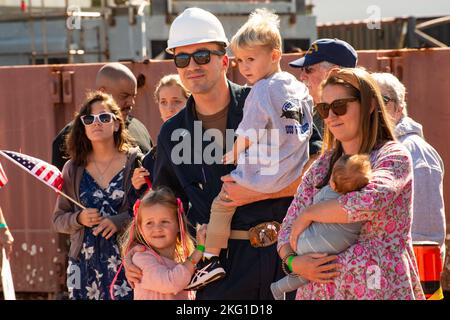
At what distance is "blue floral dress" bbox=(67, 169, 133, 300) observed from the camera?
22.5 feet

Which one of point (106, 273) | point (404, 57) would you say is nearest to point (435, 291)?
point (106, 273)

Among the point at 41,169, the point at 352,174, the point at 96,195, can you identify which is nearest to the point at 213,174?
the point at 352,174

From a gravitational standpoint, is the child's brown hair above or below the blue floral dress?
above

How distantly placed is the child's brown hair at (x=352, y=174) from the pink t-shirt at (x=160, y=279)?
123 cm

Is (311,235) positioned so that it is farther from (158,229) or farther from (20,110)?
(20,110)

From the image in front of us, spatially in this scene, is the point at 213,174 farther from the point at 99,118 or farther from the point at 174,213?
the point at 99,118

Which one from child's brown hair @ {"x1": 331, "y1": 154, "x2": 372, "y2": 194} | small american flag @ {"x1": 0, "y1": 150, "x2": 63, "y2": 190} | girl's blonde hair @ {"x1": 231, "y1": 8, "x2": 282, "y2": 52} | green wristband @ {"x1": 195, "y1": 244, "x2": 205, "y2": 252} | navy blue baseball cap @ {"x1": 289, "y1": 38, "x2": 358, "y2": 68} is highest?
girl's blonde hair @ {"x1": 231, "y1": 8, "x2": 282, "y2": 52}

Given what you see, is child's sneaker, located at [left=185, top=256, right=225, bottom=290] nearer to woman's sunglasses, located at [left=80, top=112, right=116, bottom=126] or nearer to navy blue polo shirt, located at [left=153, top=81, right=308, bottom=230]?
navy blue polo shirt, located at [left=153, top=81, right=308, bottom=230]

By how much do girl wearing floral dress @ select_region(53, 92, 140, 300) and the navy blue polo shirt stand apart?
1.46 metres

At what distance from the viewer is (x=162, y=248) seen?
551cm

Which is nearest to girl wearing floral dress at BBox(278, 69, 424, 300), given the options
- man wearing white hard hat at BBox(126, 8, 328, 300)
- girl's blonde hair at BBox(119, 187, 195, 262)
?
man wearing white hard hat at BBox(126, 8, 328, 300)

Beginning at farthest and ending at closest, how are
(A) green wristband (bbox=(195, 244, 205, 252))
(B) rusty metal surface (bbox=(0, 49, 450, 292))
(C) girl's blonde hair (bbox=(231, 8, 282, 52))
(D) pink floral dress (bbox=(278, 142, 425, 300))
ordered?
(B) rusty metal surface (bbox=(0, 49, 450, 292)) → (C) girl's blonde hair (bbox=(231, 8, 282, 52)) → (A) green wristband (bbox=(195, 244, 205, 252)) → (D) pink floral dress (bbox=(278, 142, 425, 300))

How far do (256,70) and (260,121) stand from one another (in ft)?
1.44

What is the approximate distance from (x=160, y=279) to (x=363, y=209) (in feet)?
4.71
